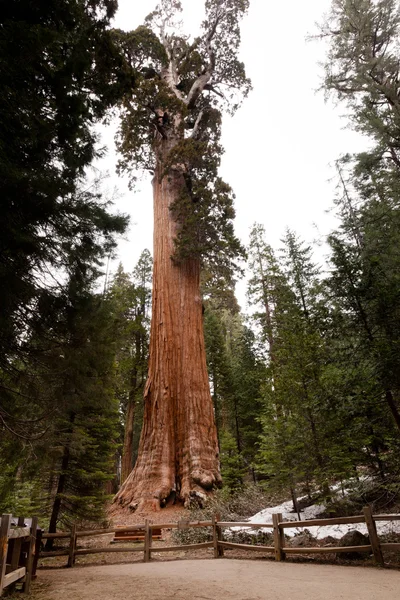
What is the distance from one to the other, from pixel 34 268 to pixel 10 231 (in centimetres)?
83

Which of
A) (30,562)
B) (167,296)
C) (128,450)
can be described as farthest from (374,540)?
(128,450)

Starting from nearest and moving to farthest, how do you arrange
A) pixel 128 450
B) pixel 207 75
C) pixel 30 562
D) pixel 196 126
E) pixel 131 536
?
1. pixel 30 562
2. pixel 131 536
3. pixel 196 126
4. pixel 207 75
5. pixel 128 450

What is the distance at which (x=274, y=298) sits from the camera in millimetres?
20469

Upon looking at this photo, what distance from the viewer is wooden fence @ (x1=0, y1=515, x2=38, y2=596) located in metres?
3.46

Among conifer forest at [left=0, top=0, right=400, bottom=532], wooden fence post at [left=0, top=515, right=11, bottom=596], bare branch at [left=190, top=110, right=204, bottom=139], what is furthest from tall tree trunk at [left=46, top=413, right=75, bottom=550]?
bare branch at [left=190, top=110, right=204, bottom=139]

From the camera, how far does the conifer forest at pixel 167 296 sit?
13.7ft

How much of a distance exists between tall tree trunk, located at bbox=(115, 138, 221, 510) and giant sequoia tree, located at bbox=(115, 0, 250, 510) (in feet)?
0.09

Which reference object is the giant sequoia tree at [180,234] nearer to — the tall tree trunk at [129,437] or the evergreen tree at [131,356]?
the evergreen tree at [131,356]

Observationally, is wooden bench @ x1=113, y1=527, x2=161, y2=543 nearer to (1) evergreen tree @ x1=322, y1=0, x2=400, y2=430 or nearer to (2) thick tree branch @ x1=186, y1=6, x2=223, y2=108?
(1) evergreen tree @ x1=322, y1=0, x2=400, y2=430

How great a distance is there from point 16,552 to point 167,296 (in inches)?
335

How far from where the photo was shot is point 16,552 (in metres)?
4.24

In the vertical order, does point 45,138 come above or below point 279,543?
above

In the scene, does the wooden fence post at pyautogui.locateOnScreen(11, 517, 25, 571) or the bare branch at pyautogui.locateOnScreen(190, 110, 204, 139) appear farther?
the bare branch at pyautogui.locateOnScreen(190, 110, 204, 139)

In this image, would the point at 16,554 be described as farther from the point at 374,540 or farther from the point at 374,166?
the point at 374,166
